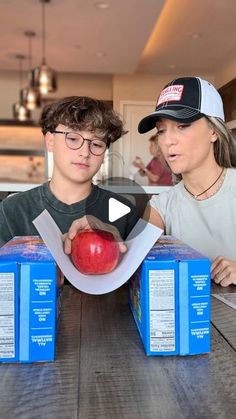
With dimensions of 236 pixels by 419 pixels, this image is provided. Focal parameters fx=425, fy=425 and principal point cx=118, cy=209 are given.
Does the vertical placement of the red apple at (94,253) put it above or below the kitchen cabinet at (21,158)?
below

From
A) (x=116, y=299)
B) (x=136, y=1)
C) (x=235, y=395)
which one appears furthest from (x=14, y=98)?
(x=235, y=395)

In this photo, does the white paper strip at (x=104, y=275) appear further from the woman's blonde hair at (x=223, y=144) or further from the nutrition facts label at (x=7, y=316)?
the woman's blonde hair at (x=223, y=144)

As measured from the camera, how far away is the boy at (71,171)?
3.41 ft

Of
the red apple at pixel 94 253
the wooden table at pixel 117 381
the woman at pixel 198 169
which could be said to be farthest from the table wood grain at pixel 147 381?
the woman at pixel 198 169

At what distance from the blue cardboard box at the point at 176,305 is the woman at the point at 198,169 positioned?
0.38 m

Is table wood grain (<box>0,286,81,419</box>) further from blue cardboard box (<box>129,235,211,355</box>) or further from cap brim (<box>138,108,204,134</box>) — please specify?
cap brim (<box>138,108,204,134</box>)

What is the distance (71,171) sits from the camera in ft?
3.48

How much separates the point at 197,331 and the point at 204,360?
0.12 feet

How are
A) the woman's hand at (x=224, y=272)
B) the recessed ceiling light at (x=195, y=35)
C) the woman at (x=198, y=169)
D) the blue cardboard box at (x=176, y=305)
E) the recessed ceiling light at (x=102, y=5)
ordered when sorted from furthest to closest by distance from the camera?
the recessed ceiling light at (x=195, y=35), the recessed ceiling light at (x=102, y=5), the woman at (x=198, y=169), the woman's hand at (x=224, y=272), the blue cardboard box at (x=176, y=305)

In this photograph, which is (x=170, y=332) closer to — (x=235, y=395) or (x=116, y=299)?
(x=235, y=395)

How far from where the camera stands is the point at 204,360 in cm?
54

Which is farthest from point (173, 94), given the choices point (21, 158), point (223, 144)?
point (21, 158)

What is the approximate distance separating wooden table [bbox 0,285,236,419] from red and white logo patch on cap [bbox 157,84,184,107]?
1.89 feet

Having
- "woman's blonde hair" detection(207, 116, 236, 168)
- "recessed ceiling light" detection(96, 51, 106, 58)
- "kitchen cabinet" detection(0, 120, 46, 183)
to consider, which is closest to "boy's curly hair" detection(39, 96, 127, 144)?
"woman's blonde hair" detection(207, 116, 236, 168)
